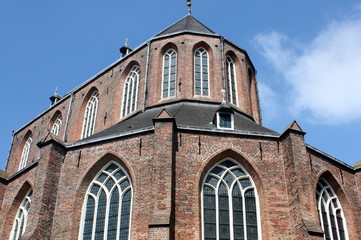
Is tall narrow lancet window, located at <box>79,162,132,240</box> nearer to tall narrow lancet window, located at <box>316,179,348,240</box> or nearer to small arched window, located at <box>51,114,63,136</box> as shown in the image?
tall narrow lancet window, located at <box>316,179,348,240</box>

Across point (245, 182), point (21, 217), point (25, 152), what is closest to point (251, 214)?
point (245, 182)

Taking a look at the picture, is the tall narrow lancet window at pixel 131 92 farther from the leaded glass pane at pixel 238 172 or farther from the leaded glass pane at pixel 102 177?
the leaded glass pane at pixel 238 172

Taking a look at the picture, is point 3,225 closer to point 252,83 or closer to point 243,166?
Answer: point 243,166

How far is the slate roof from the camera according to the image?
1764 cm

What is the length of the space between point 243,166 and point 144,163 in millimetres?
3715

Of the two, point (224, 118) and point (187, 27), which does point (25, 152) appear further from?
point (224, 118)

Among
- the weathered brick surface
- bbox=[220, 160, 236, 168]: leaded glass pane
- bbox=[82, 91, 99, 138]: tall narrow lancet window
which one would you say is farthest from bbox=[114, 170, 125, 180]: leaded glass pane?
bbox=[82, 91, 99, 138]: tall narrow lancet window

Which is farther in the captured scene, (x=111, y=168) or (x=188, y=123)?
(x=188, y=123)

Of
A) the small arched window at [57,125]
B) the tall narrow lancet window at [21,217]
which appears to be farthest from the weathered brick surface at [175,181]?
the small arched window at [57,125]

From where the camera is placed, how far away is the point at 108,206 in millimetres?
16594

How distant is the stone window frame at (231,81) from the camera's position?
24.0 meters

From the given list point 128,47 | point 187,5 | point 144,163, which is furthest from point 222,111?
point 128,47

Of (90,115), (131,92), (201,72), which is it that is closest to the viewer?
(201,72)

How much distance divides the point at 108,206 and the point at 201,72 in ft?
33.0
